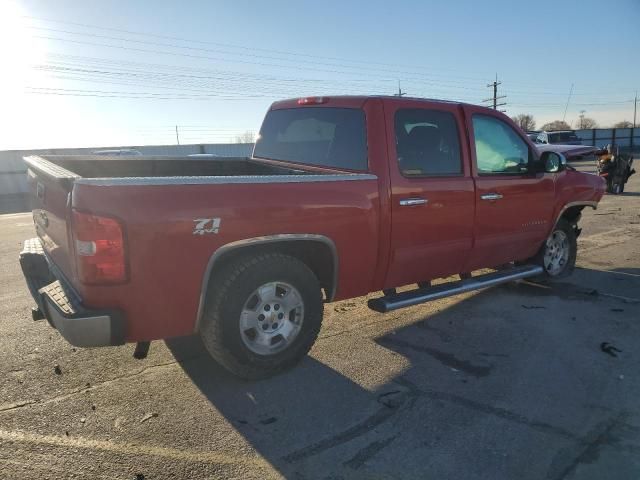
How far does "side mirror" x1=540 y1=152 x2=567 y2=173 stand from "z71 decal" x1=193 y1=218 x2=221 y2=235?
3760 millimetres

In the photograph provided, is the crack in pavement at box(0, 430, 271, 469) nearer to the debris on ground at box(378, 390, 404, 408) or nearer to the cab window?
the debris on ground at box(378, 390, 404, 408)

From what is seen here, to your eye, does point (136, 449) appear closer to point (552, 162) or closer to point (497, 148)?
point (497, 148)

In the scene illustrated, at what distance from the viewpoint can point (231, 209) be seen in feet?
10.6

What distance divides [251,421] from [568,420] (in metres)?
1.97

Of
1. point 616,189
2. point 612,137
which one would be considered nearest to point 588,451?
point 616,189

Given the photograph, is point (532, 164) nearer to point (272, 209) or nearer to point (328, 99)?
point (328, 99)

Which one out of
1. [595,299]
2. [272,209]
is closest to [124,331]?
[272,209]

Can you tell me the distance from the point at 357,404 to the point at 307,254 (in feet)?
3.80

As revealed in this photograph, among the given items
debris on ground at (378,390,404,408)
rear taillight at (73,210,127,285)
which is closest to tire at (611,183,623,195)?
debris on ground at (378,390,404,408)

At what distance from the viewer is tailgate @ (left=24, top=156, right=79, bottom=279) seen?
10.1 feet

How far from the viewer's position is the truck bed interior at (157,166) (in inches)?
188

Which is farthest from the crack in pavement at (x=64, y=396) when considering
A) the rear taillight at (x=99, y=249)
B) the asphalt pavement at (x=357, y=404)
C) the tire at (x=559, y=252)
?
the tire at (x=559, y=252)

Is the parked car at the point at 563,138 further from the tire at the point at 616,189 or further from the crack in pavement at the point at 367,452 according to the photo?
the crack in pavement at the point at 367,452

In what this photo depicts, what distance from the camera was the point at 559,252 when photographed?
20.6 feet
